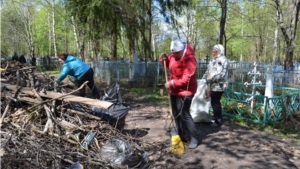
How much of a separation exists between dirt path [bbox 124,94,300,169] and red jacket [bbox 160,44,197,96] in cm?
96

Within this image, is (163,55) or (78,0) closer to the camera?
(163,55)

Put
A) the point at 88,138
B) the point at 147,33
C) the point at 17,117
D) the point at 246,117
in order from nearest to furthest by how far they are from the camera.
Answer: the point at 88,138 → the point at 17,117 → the point at 246,117 → the point at 147,33

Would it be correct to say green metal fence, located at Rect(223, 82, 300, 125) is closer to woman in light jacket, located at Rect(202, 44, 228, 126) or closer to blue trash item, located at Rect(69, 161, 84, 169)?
woman in light jacket, located at Rect(202, 44, 228, 126)

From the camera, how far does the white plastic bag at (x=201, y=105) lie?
5016 mm

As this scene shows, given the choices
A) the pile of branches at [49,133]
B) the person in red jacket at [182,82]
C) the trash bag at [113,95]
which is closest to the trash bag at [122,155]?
the pile of branches at [49,133]

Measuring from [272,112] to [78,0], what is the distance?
414 inches

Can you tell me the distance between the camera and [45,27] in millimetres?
37594

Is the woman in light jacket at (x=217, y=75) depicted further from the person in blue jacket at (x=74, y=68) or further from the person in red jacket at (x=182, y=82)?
the person in blue jacket at (x=74, y=68)

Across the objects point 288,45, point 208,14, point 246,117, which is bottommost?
point 246,117

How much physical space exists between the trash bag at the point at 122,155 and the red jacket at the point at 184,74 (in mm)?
1129

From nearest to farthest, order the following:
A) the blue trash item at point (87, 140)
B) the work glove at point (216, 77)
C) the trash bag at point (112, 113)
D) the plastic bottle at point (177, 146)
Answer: the blue trash item at point (87, 140) → the plastic bottle at point (177, 146) → the trash bag at point (112, 113) → the work glove at point (216, 77)

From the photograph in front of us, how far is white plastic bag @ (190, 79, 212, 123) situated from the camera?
5.02m

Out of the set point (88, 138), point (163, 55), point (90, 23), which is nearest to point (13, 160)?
point (88, 138)

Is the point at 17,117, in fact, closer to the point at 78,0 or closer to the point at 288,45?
the point at 78,0
